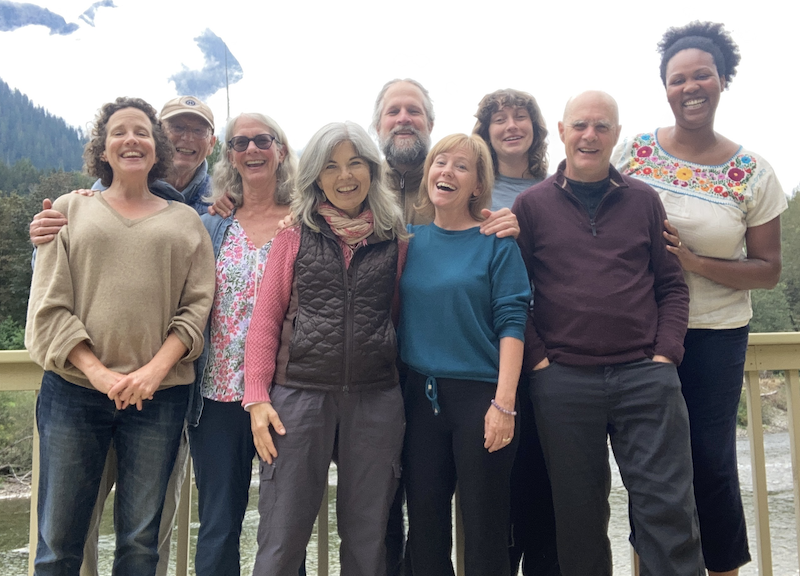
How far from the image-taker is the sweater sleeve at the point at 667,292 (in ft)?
5.98

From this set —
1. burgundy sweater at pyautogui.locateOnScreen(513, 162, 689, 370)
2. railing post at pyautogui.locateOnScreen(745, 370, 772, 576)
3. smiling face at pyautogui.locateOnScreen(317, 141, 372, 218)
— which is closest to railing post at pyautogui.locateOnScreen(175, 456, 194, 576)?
smiling face at pyautogui.locateOnScreen(317, 141, 372, 218)

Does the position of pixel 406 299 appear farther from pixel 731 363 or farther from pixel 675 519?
pixel 731 363

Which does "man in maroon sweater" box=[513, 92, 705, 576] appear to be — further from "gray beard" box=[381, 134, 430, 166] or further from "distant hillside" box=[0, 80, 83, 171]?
"distant hillside" box=[0, 80, 83, 171]

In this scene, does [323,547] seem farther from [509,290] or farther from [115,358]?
[509,290]

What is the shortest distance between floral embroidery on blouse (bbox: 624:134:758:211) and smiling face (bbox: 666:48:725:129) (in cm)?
15

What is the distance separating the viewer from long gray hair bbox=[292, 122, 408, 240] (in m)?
1.91

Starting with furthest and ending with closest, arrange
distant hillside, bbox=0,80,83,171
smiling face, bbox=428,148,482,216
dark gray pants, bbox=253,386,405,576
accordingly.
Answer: distant hillside, bbox=0,80,83,171, smiling face, bbox=428,148,482,216, dark gray pants, bbox=253,386,405,576

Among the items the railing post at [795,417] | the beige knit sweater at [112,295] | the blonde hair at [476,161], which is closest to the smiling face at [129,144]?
the beige knit sweater at [112,295]

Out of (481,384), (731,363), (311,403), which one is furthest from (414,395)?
(731,363)

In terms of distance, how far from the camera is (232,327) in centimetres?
197

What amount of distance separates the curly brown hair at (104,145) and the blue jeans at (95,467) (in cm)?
70

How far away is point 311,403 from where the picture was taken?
177 cm

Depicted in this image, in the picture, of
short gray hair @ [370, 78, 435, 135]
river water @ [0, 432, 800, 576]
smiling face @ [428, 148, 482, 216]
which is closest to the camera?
smiling face @ [428, 148, 482, 216]

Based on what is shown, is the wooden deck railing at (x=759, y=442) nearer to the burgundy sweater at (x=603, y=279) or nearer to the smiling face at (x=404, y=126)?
the burgundy sweater at (x=603, y=279)
